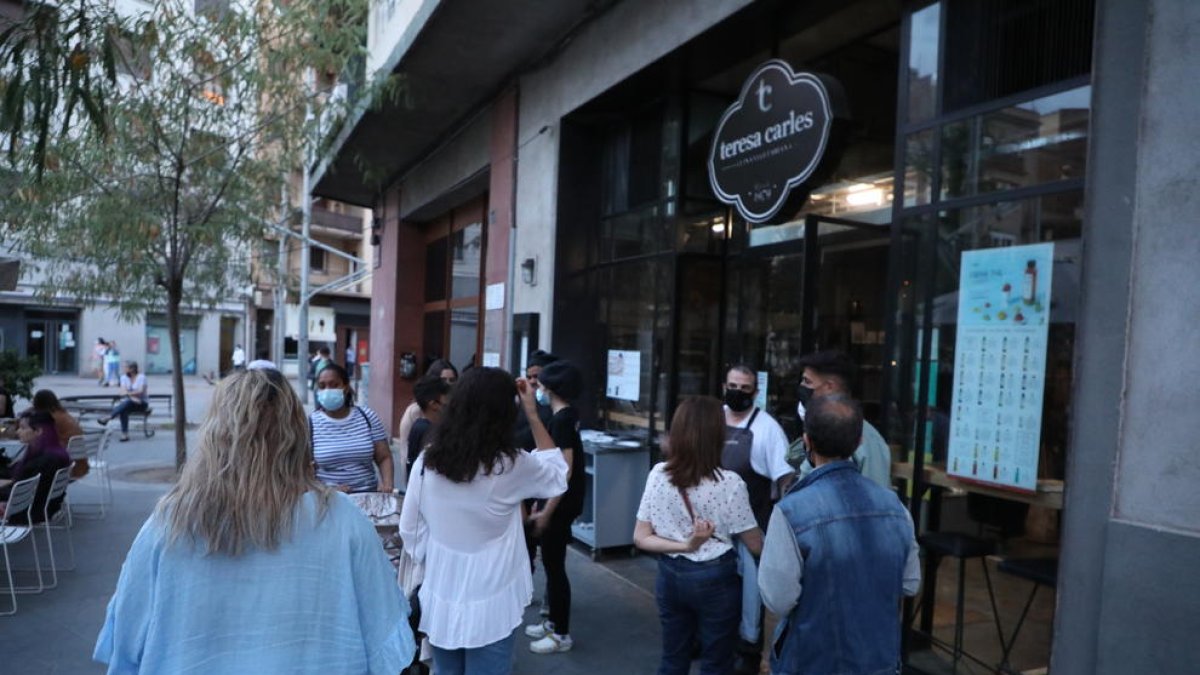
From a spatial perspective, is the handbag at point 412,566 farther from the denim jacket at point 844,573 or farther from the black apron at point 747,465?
the black apron at point 747,465

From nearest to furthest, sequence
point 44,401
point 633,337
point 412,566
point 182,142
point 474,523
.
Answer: point 474,523, point 412,566, point 44,401, point 633,337, point 182,142

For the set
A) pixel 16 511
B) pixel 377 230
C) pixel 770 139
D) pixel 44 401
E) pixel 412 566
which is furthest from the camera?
pixel 377 230

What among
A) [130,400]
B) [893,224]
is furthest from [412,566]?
[130,400]

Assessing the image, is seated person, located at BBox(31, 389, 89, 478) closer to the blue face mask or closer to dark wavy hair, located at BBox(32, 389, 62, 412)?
dark wavy hair, located at BBox(32, 389, 62, 412)

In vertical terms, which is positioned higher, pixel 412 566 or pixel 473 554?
pixel 473 554

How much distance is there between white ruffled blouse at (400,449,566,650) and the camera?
3131mm

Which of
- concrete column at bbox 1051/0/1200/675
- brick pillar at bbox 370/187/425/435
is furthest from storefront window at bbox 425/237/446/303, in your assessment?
concrete column at bbox 1051/0/1200/675

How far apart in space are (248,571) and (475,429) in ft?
4.54

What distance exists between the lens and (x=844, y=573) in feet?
8.36

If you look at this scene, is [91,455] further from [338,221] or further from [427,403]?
[338,221]

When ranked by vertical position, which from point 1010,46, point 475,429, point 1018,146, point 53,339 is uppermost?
point 1010,46

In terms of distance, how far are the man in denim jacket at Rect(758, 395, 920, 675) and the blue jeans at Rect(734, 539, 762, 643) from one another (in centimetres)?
94

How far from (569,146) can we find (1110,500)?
6.37 metres

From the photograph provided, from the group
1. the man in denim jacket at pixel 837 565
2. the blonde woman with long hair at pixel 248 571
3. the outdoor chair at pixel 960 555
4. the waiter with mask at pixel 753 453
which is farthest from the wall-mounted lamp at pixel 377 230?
the blonde woman with long hair at pixel 248 571
